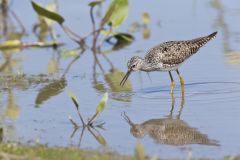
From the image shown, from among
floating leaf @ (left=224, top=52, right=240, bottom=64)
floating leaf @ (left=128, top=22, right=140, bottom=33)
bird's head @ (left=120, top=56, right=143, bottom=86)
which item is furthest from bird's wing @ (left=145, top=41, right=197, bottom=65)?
floating leaf @ (left=128, top=22, right=140, bottom=33)

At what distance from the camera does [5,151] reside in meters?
8.16

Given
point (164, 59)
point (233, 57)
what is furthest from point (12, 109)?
point (233, 57)

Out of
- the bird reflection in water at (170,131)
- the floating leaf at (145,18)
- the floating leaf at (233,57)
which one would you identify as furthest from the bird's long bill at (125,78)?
the floating leaf at (145,18)

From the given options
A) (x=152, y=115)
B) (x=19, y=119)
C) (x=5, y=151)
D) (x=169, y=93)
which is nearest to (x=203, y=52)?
(x=169, y=93)

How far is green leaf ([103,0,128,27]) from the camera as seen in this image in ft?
45.4

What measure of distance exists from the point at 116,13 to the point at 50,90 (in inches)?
112

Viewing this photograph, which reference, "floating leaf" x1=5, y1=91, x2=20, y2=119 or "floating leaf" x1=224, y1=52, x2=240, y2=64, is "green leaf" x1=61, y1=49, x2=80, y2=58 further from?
"floating leaf" x1=5, y1=91, x2=20, y2=119

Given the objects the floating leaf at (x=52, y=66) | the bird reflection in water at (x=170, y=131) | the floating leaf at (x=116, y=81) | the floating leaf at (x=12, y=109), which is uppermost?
the floating leaf at (x=52, y=66)

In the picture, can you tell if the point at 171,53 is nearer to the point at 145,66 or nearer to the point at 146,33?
the point at 145,66

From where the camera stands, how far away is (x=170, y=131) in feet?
31.2

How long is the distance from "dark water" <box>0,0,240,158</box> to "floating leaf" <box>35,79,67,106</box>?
2cm

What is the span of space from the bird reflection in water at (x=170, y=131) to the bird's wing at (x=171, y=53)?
67.2 inches

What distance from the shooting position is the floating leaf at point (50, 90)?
Result: 11289mm

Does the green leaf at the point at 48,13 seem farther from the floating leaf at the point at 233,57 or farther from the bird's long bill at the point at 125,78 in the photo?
the floating leaf at the point at 233,57
